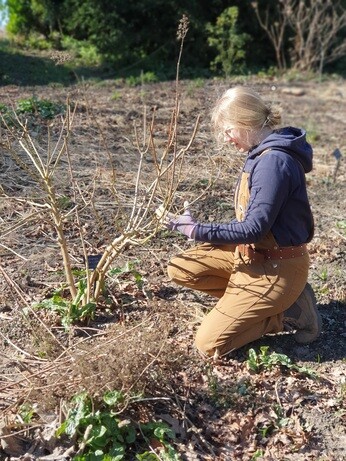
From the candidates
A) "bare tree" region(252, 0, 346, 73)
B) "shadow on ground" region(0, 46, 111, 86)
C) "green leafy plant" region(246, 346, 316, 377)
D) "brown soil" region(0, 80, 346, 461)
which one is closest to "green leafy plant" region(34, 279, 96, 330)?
"brown soil" region(0, 80, 346, 461)

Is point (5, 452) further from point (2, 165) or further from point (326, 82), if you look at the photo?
point (326, 82)

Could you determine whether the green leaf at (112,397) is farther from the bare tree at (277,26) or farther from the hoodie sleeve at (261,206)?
the bare tree at (277,26)

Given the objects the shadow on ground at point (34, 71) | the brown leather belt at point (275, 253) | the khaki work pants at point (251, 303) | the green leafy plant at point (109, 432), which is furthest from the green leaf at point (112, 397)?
the shadow on ground at point (34, 71)

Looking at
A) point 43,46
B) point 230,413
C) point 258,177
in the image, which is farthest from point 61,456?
point 43,46

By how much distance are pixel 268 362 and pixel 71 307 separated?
3.40 feet

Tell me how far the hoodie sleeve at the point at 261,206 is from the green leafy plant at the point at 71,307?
75cm

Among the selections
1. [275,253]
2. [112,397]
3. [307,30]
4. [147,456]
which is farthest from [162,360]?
[307,30]

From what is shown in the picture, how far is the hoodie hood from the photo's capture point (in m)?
2.92

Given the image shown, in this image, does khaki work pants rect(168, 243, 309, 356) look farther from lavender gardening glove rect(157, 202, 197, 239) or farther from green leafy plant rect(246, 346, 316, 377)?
lavender gardening glove rect(157, 202, 197, 239)

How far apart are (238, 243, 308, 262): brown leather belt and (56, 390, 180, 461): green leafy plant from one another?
968 millimetres

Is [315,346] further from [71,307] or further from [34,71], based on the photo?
[34,71]

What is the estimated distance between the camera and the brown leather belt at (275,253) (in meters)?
3.09

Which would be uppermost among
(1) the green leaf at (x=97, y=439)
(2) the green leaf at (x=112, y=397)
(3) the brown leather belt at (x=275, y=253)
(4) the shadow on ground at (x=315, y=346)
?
(3) the brown leather belt at (x=275, y=253)

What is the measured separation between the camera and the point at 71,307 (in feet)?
10.6
